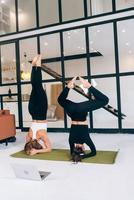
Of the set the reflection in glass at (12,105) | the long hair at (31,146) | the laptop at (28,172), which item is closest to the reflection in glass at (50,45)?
the reflection in glass at (12,105)

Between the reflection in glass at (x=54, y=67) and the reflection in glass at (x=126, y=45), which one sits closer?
the reflection in glass at (x=126, y=45)

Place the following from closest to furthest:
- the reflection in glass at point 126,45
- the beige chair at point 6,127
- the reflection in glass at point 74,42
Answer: the beige chair at point 6,127
the reflection in glass at point 126,45
the reflection in glass at point 74,42

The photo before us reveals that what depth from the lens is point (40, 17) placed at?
713 centimetres

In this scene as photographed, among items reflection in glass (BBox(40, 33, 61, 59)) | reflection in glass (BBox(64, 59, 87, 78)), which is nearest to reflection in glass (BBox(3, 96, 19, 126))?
reflection in glass (BBox(40, 33, 61, 59))

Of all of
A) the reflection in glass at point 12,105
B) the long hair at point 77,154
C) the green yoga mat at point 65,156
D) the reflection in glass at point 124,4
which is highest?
the reflection in glass at point 124,4

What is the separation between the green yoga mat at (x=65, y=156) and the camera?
3910mm

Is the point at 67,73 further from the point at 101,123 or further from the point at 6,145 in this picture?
the point at 6,145

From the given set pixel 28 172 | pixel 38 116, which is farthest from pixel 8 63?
pixel 28 172

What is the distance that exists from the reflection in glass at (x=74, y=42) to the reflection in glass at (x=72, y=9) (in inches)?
15.9

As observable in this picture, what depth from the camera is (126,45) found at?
20.1 feet

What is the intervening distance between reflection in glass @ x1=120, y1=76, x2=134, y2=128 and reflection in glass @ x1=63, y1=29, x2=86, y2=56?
1387mm

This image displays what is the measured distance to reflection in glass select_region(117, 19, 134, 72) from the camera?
6.07 metres

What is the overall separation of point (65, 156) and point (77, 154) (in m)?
0.35

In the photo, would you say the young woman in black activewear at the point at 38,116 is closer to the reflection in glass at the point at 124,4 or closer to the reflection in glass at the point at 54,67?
the reflection in glass at the point at 54,67
